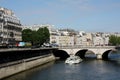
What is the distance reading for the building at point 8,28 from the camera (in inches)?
3566

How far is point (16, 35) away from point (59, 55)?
57.1 feet

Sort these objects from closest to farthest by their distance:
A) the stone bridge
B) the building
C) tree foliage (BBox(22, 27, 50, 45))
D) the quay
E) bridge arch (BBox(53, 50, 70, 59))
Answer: the quay → the building → the stone bridge → bridge arch (BBox(53, 50, 70, 59)) → tree foliage (BBox(22, 27, 50, 45))

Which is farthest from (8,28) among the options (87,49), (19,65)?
(19,65)

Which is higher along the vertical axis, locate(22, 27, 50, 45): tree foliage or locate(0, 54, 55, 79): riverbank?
locate(22, 27, 50, 45): tree foliage

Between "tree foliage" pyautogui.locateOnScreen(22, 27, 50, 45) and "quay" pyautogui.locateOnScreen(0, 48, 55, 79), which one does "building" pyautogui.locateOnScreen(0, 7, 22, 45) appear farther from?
"tree foliage" pyautogui.locateOnScreen(22, 27, 50, 45)

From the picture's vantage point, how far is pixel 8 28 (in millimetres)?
95500

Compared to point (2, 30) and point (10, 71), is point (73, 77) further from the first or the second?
point (2, 30)

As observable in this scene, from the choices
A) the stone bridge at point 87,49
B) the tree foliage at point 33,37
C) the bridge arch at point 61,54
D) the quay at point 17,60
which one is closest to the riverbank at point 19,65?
the quay at point 17,60

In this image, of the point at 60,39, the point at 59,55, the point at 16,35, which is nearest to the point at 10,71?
the point at 16,35

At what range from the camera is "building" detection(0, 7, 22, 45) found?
297 ft

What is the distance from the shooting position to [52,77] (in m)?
54.7

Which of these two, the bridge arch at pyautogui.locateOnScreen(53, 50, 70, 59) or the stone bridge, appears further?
the bridge arch at pyautogui.locateOnScreen(53, 50, 70, 59)

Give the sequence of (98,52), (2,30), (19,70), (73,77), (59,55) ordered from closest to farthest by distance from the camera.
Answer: (73,77) → (19,70) → (2,30) → (98,52) → (59,55)

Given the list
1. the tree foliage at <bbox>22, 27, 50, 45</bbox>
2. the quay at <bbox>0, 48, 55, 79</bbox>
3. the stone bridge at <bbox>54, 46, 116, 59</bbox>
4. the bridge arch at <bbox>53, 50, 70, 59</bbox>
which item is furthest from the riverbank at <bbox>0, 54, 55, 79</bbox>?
the tree foliage at <bbox>22, 27, 50, 45</bbox>
